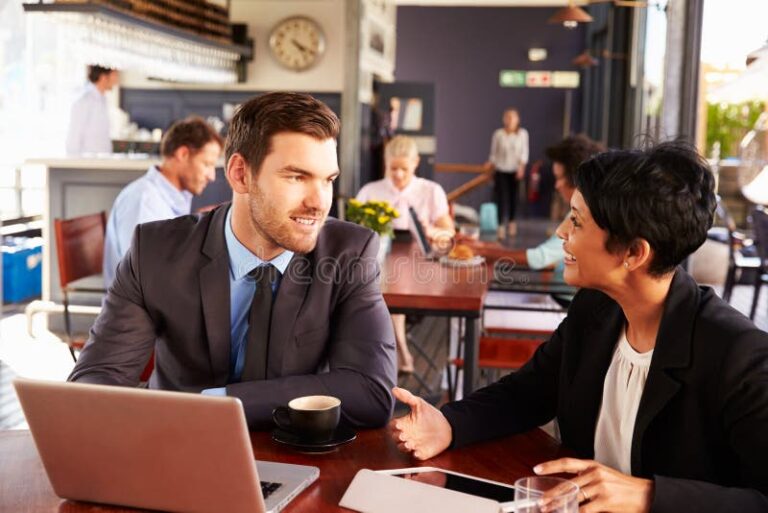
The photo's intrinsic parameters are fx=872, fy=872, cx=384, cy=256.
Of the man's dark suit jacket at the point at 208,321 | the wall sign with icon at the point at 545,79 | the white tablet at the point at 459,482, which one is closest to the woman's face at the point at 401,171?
the man's dark suit jacket at the point at 208,321

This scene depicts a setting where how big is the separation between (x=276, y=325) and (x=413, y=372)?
11.0 ft

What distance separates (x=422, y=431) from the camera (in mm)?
1623

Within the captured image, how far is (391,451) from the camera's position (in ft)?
5.36

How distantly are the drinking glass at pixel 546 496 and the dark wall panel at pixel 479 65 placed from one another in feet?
50.7

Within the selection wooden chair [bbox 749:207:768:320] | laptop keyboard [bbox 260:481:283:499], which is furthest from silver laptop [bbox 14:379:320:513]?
wooden chair [bbox 749:207:768:320]

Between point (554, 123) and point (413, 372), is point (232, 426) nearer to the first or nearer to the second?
point (413, 372)

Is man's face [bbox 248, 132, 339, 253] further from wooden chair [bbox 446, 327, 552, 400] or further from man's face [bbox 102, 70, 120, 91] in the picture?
man's face [bbox 102, 70, 120, 91]

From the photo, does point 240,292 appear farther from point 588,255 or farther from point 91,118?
point 91,118

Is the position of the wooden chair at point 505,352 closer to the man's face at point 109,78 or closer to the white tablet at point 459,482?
the white tablet at point 459,482

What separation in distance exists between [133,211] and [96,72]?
3.86 m

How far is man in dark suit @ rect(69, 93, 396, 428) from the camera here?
1.99 metres

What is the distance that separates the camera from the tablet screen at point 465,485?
4.57 feet

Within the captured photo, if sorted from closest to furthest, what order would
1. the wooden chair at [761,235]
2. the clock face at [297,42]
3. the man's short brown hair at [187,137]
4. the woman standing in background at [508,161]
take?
1. the man's short brown hair at [187,137]
2. the wooden chair at [761,235]
3. the clock face at [297,42]
4. the woman standing in background at [508,161]

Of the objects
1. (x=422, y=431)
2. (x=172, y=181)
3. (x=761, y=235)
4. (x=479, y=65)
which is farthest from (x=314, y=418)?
(x=479, y=65)
